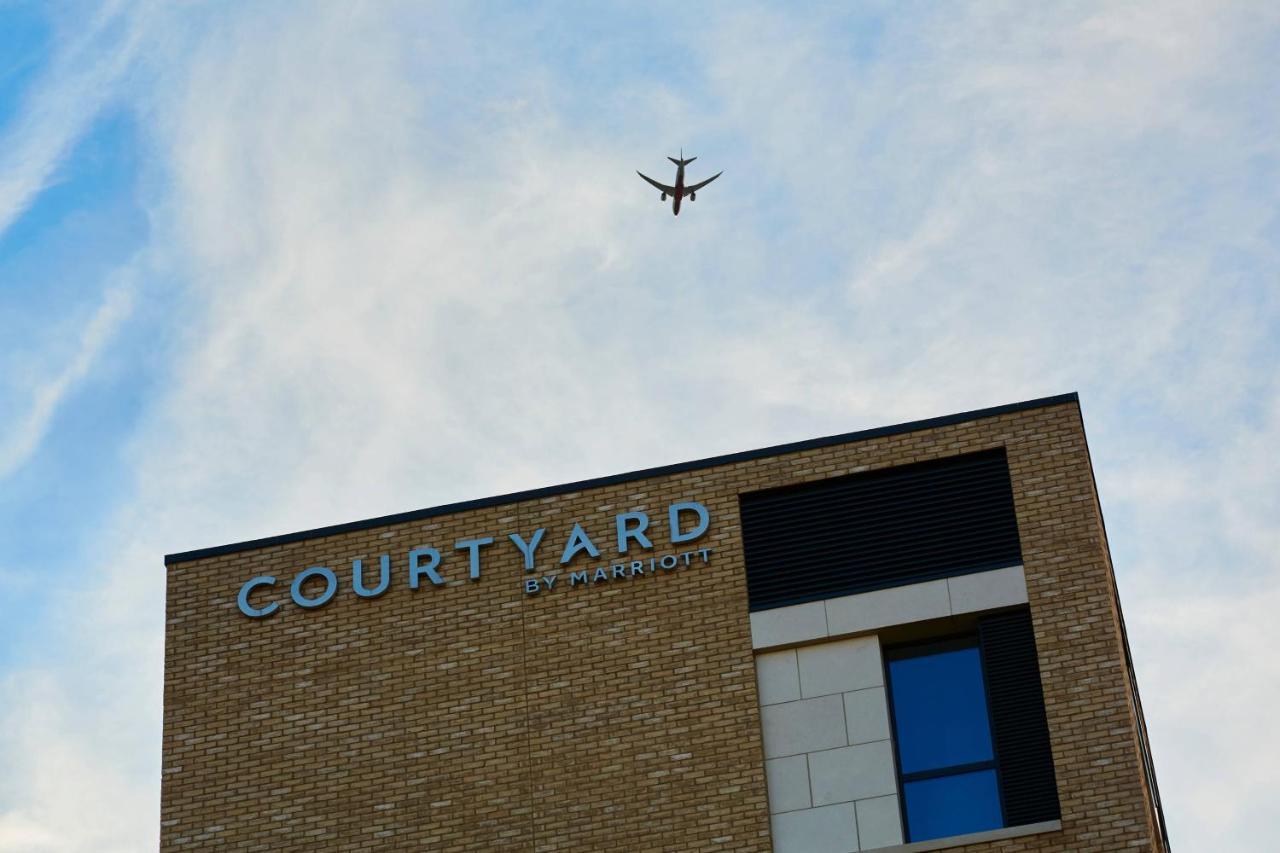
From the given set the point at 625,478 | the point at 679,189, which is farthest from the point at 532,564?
the point at 679,189

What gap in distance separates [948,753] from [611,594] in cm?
531

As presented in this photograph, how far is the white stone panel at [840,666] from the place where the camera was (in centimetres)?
2858

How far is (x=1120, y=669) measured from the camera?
2748cm

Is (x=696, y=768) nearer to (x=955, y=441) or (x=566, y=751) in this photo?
(x=566, y=751)

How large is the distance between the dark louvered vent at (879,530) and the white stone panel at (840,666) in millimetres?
739

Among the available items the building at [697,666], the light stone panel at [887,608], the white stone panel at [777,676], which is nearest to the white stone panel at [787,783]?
the building at [697,666]

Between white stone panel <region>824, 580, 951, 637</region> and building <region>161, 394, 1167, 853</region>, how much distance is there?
0.10 ft

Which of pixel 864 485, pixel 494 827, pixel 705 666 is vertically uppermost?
pixel 864 485

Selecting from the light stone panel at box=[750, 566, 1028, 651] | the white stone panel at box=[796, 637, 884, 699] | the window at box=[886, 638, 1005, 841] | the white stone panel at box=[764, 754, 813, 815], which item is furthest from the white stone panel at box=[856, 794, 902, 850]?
the light stone panel at box=[750, 566, 1028, 651]

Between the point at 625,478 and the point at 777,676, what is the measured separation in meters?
3.84

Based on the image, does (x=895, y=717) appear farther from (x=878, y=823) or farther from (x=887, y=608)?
(x=878, y=823)

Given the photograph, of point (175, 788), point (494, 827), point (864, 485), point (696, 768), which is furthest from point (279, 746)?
point (864, 485)

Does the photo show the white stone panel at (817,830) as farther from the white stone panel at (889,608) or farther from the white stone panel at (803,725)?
the white stone panel at (889,608)

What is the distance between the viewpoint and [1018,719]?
2761 cm
